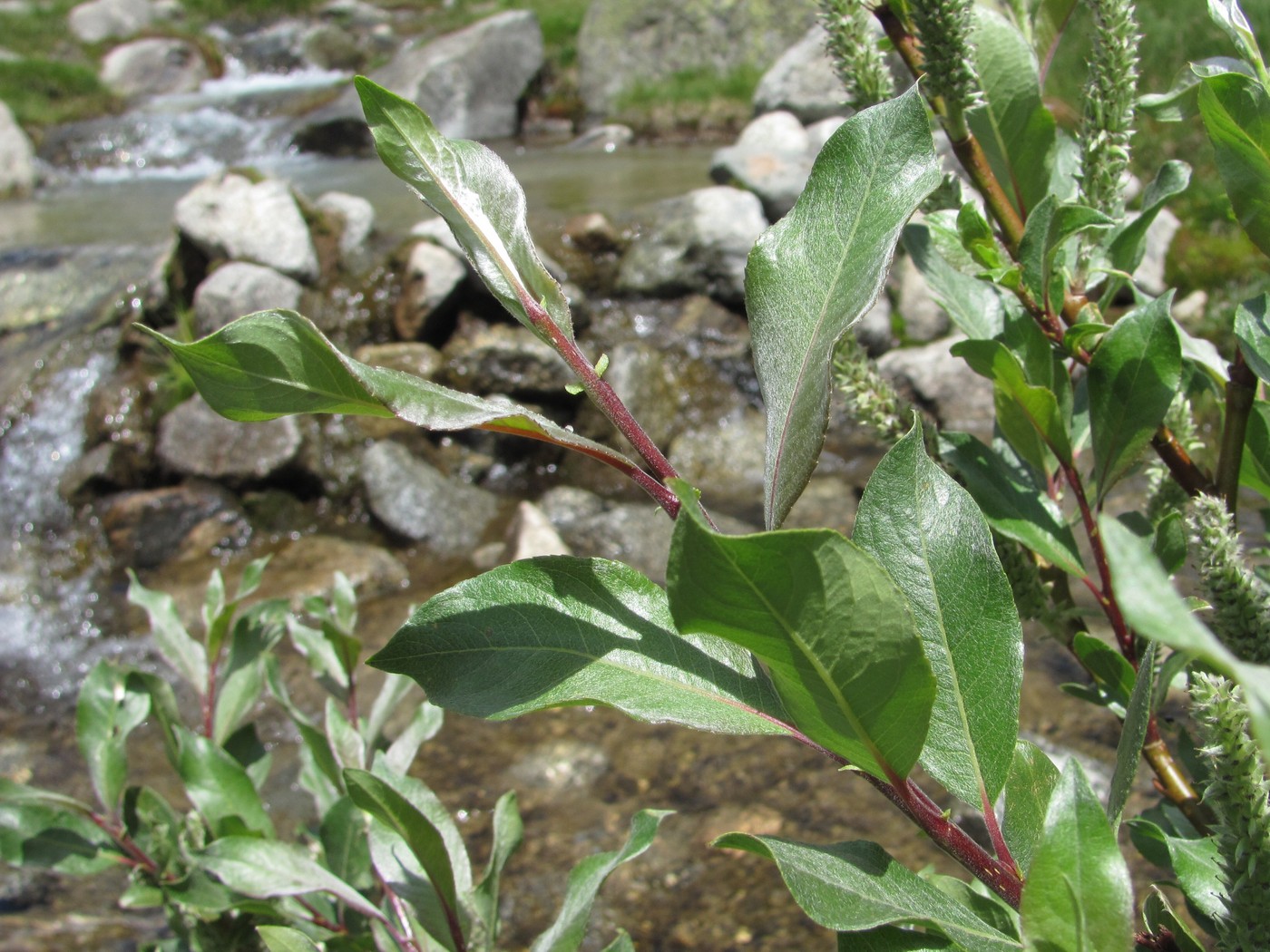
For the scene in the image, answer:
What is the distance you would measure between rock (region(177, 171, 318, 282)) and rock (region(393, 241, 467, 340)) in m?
0.90

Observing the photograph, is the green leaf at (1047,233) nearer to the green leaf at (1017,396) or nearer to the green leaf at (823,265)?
the green leaf at (1017,396)

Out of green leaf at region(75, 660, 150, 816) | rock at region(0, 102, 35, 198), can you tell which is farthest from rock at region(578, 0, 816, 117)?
green leaf at region(75, 660, 150, 816)

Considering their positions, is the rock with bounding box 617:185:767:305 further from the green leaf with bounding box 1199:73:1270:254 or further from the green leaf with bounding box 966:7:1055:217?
the green leaf with bounding box 1199:73:1270:254

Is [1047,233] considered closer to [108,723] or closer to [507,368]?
[108,723]

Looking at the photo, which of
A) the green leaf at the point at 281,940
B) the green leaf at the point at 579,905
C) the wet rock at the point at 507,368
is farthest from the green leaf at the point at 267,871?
the wet rock at the point at 507,368

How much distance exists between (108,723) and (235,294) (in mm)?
6752

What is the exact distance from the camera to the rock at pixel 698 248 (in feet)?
26.7

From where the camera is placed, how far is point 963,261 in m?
0.95

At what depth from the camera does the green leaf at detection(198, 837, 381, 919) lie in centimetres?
112

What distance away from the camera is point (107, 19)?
2023cm

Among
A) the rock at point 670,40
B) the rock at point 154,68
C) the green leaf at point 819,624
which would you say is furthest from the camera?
the rock at point 154,68

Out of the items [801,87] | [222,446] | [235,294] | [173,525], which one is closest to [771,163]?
[801,87]

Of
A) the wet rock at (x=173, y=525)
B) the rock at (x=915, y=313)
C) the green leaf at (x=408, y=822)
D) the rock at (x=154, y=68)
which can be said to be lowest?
the wet rock at (x=173, y=525)

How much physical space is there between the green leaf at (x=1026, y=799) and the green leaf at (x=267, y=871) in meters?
0.75
